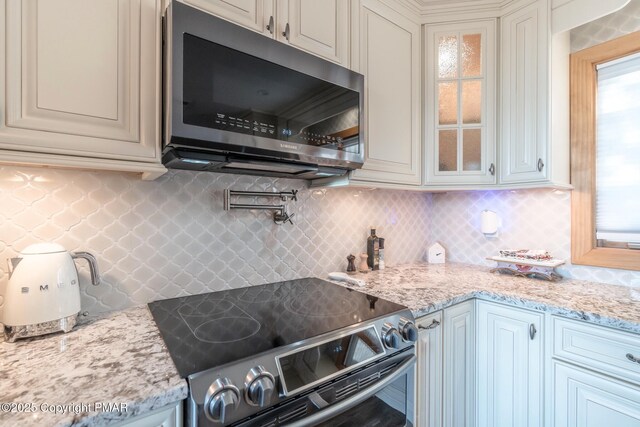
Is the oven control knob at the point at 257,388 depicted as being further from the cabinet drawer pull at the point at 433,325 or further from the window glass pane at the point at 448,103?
the window glass pane at the point at 448,103

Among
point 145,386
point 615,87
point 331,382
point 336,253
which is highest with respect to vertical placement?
point 615,87

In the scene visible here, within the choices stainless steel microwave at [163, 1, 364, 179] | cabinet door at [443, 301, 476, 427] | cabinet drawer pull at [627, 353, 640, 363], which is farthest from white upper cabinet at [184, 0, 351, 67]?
cabinet drawer pull at [627, 353, 640, 363]

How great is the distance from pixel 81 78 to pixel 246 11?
63 centimetres

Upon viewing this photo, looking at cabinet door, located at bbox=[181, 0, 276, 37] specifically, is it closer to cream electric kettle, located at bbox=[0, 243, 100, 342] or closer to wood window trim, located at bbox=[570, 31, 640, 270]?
cream electric kettle, located at bbox=[0, 243, 100, 342]

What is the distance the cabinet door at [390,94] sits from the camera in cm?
154

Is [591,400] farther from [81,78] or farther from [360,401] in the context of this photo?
[81,78]

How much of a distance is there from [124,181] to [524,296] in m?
1.78

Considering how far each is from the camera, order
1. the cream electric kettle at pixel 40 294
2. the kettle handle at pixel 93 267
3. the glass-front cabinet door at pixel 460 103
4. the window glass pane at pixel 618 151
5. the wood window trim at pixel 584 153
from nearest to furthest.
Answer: the cream electric kettle at pixel 40 294
the kettle handle at pixel 93 267
the window glass pane at pixel 618 151
the wood window trim at pixel 584 153
the glass-front cabinet door at pixel 460 103

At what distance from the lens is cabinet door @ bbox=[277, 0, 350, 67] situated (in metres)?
1.23

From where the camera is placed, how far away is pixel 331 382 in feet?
2.85

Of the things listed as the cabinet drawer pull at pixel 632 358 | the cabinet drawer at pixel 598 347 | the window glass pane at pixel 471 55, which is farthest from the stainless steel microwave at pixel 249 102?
the cabinet drawer pull at pixel 632 358

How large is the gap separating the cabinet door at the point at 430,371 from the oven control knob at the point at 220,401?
808mm

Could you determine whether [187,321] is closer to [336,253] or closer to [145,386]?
[145,386]

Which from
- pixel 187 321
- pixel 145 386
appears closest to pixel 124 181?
pixel 187 321
